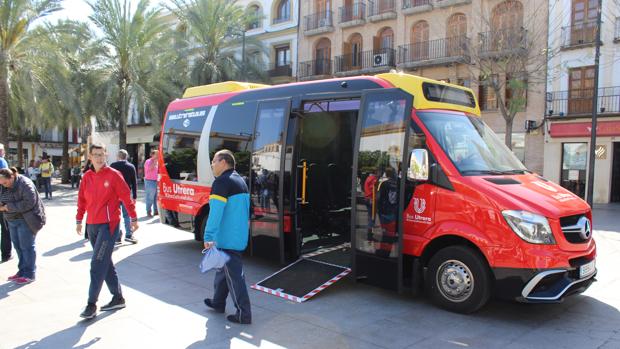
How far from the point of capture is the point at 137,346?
4.41 meters

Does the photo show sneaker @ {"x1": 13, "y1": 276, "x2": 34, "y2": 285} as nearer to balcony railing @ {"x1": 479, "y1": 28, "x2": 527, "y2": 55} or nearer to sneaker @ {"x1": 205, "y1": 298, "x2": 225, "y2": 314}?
sneaker @ {"x1": 205, "y1": 298, "x2": 225, "y2": 314}

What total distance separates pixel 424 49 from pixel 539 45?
19.9 feet

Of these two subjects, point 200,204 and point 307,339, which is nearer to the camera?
point 307,339

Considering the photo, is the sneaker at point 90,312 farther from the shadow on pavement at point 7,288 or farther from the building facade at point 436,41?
the building facade at point 436,41

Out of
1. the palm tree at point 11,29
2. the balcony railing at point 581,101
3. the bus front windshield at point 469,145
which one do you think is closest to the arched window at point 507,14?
the balcony railing at point 581,101

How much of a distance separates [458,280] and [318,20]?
27238mm

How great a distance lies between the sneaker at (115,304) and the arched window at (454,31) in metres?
22.0

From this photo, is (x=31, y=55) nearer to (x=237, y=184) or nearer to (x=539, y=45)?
(x=237, y=184)

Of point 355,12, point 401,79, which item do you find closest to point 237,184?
point 401,79

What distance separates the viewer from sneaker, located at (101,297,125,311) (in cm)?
529

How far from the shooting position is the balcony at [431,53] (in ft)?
79.3

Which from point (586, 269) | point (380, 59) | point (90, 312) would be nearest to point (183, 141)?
point (90, 312)

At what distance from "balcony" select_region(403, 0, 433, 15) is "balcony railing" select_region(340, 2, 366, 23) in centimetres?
270

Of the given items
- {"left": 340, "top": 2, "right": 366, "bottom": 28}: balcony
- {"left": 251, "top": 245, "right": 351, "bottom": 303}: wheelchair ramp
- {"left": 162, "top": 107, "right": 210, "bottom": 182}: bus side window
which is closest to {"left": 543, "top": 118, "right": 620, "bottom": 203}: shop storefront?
{"left": 340, "top": 2, "right": 366, "bottom": 28}: balcony
